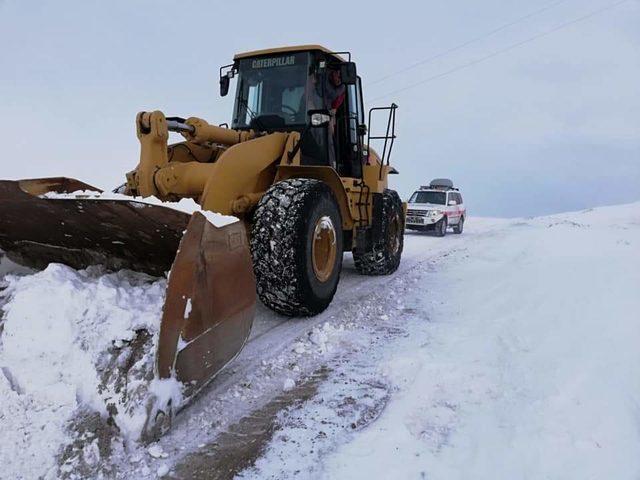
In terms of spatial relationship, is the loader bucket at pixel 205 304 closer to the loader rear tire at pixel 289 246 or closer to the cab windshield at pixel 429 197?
the loader rear tire at pixel 289 246

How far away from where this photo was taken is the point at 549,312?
5.02m

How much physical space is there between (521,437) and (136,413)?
1977 millimetres

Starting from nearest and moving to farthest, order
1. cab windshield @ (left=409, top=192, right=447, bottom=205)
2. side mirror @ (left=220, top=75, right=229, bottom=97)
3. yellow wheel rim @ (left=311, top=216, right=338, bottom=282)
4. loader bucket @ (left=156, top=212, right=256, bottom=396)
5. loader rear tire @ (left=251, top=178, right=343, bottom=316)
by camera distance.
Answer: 1. loader bucket @ (left=156, top=212, right=256, bottom=396)
2. loader rear tire @ (left=251, top=178, right=343, bottom=316)
3. yellow wheel rim @ (left=311, top=216, right=338, bottom=282)
4. side mirror @ (left=220, top=75, right=229, bottom=97)
5. cab windshield @ (left=409, top=192, right=447, bottom=205)

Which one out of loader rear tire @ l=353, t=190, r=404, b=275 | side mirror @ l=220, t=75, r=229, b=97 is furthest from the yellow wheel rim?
side mirror @ l=220, t=75, r=229, b=97

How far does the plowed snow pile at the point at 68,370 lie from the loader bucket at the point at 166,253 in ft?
0.71

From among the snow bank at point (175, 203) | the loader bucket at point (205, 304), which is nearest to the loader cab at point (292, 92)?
the snow bank at point (175, 203)

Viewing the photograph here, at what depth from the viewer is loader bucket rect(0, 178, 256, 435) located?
8.72ft

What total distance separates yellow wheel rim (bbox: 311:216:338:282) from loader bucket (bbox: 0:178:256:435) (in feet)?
4.94

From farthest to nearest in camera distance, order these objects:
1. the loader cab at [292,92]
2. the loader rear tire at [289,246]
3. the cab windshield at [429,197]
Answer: the cab windshield at [429,197], the loader cab at [292,92], the loader rear tire at [289,246]

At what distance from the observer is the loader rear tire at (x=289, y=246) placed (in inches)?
168

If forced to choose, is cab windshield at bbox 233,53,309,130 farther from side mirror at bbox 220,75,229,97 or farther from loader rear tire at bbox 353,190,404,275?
loader rear tire at bbox 353,190,404,275

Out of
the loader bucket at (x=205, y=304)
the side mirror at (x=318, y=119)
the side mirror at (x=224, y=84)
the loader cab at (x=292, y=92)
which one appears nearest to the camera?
the loader bucket at (x=205, y=304)

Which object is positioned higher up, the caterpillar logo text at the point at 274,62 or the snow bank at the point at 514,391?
the caterpillar logo text at the point at 274,62

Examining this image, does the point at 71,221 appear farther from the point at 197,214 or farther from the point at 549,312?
the point at 549,312
